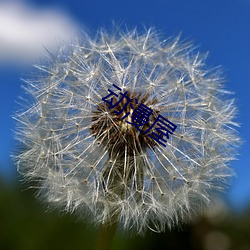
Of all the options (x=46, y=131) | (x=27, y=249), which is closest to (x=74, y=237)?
(x=27, y=249)

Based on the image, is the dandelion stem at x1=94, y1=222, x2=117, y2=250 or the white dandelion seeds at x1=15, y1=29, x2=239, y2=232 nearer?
the dandelion stem at x1=94, y1=222, x2=117, y2=250

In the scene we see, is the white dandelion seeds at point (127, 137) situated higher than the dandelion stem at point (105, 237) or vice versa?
the white dandelion seeds at point (127, 137)

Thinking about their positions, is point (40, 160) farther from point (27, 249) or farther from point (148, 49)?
point (27, 249)

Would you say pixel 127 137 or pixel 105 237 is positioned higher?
pixel 127 137

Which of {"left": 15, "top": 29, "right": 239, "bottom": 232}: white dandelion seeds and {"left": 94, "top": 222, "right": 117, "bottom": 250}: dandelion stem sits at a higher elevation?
{"left": 15, "top": 29, "right": 239, "bottom": 232}: white dandelion seeds
